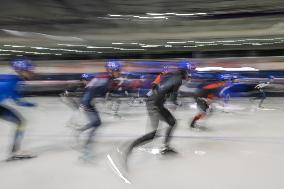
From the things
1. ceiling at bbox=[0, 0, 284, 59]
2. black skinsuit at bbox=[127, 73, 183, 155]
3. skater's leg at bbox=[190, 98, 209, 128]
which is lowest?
skater's leg at bbox=[190, 98, 209, 128]

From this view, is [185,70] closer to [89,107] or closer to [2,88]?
[89,107]

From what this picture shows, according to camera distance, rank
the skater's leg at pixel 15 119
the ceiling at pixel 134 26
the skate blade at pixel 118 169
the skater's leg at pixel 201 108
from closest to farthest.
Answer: the skate blade at pixel 118 169 → the skater's leg at pixel 15 119 → the skater's leg at pixel 201 108 → the ceiling at pixel 134 26

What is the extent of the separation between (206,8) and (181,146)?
4.17 metres

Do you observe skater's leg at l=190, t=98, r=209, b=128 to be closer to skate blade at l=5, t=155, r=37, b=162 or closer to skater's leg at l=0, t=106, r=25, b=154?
skate blade at l=5, t=155, r=37, b=162

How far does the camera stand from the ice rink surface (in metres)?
3.34

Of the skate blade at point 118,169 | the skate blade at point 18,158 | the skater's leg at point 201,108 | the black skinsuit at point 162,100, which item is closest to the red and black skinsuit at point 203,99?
the skater's leg at point 201,108

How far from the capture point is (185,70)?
430 cm

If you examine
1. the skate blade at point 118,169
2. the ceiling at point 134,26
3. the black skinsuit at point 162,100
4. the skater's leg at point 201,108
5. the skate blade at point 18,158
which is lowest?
the skate blade at point 18,158

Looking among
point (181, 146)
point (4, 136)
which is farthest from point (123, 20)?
point (181, 146)

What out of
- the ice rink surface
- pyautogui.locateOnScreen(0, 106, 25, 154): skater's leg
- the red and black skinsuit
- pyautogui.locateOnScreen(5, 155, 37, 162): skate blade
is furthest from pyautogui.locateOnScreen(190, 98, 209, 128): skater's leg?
pyautogui.locateOnScreen(0, 106, 25, 154): skater's leg

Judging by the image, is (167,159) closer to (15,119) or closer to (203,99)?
(15,119)

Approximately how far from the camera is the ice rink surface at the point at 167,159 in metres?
3.34

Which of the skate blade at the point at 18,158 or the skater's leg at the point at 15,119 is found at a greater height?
the skater's leg at the point at 15,119

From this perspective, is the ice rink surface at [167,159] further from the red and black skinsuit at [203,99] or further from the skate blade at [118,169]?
the red and black skinsuit at [203,99]
